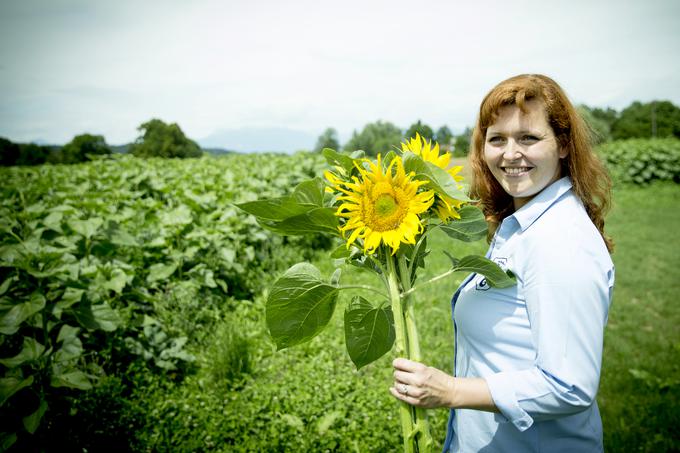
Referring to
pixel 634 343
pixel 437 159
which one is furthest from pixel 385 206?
pixel 634 343

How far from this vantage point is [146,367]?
3584mm

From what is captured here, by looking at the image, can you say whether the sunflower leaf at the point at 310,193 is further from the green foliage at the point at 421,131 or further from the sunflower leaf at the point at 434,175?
the green foliage at the point at 421,131

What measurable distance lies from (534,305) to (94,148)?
25.6 meters

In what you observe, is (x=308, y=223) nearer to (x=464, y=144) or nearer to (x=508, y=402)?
(x=508, y=402)

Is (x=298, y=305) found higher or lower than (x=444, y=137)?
lower

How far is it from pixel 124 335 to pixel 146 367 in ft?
1.07

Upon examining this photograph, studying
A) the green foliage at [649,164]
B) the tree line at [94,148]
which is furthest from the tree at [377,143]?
the green foliage at [649,164]

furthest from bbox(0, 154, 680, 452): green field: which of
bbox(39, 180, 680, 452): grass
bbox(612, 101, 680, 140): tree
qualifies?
bbox(612, 101, 680, 140): tree

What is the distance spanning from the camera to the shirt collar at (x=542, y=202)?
1.43 meters

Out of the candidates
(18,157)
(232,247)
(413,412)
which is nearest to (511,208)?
(413,412)

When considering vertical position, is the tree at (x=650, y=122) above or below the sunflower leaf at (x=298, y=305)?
above

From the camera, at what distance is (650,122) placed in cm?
6662

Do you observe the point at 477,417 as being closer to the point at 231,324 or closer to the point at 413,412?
the point at 413,412

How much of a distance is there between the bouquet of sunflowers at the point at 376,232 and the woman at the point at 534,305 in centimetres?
10
